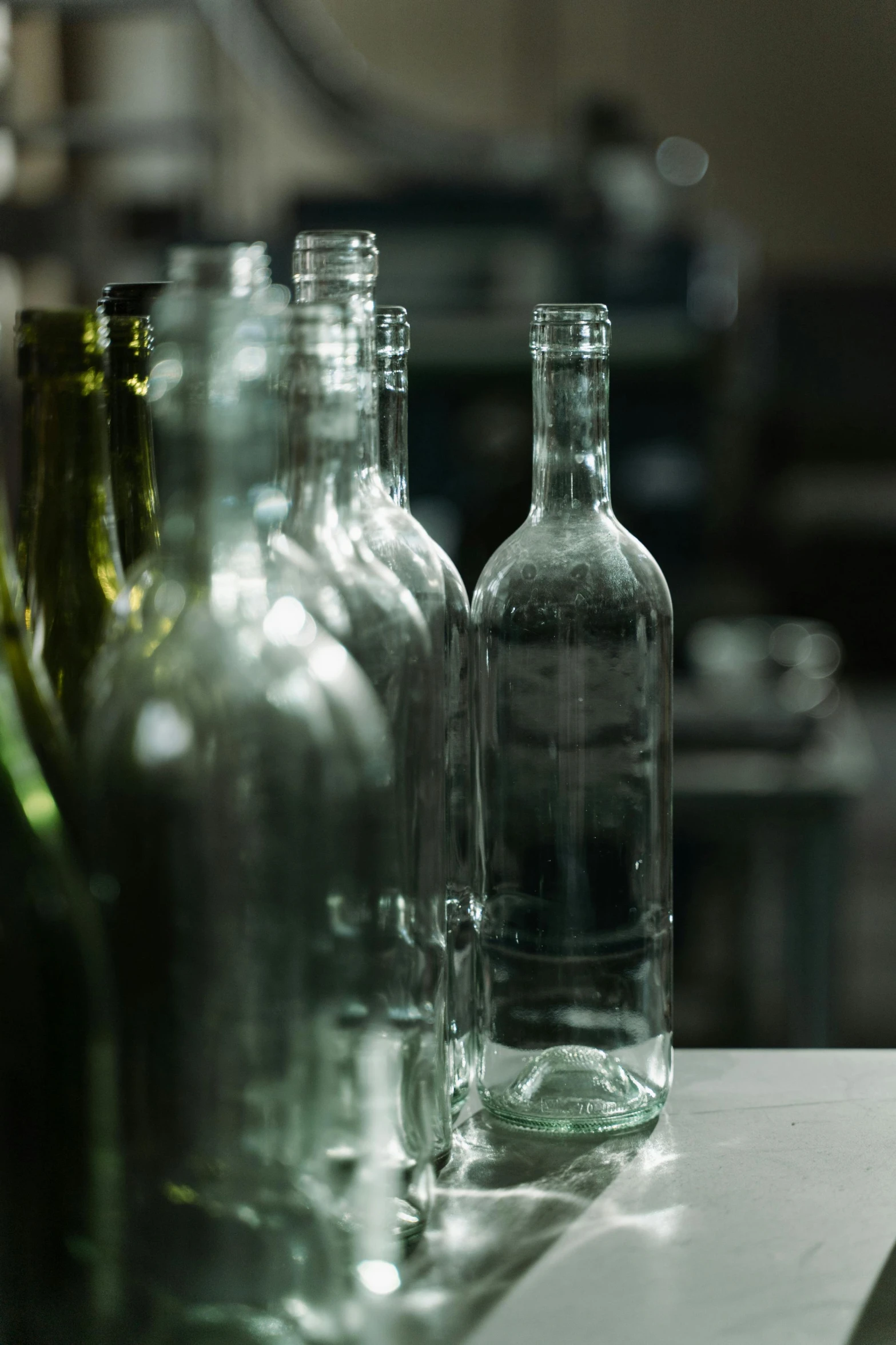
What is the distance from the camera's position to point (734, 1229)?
1.30 ft

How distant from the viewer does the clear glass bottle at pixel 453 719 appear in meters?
0.45

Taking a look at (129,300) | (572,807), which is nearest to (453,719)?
(572,807)

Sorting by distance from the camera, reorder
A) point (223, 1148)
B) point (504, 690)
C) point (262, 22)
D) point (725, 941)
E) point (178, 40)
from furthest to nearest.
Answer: point (178, 40), point (725, 941), point (262, 22), point (504, 690), point (223, 1148)

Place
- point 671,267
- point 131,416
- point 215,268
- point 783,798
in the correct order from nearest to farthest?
point 215,268, point 131,416, point 783,798, point 671,267

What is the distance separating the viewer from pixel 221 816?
0.31m

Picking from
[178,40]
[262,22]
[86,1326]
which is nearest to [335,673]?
[86,1326]

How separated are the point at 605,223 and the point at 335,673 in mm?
2903

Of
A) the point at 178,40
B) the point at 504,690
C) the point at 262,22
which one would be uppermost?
the point at 178,40

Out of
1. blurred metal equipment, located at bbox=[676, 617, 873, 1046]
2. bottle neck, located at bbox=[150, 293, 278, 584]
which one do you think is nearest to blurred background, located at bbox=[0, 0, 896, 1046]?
blurred metal equipment, located at bbox=[676, 617, 873, 1046]

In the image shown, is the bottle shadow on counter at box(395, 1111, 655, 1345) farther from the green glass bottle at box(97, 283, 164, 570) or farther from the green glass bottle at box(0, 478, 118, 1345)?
the green glass bottle at box(97, 283, 164, 570)

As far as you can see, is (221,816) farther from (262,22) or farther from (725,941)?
(725,941)

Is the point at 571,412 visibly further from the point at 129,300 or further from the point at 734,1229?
the point at 734,1229

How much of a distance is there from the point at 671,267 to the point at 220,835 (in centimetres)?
297

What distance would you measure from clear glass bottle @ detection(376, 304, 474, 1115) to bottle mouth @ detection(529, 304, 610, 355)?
4 centimetres
